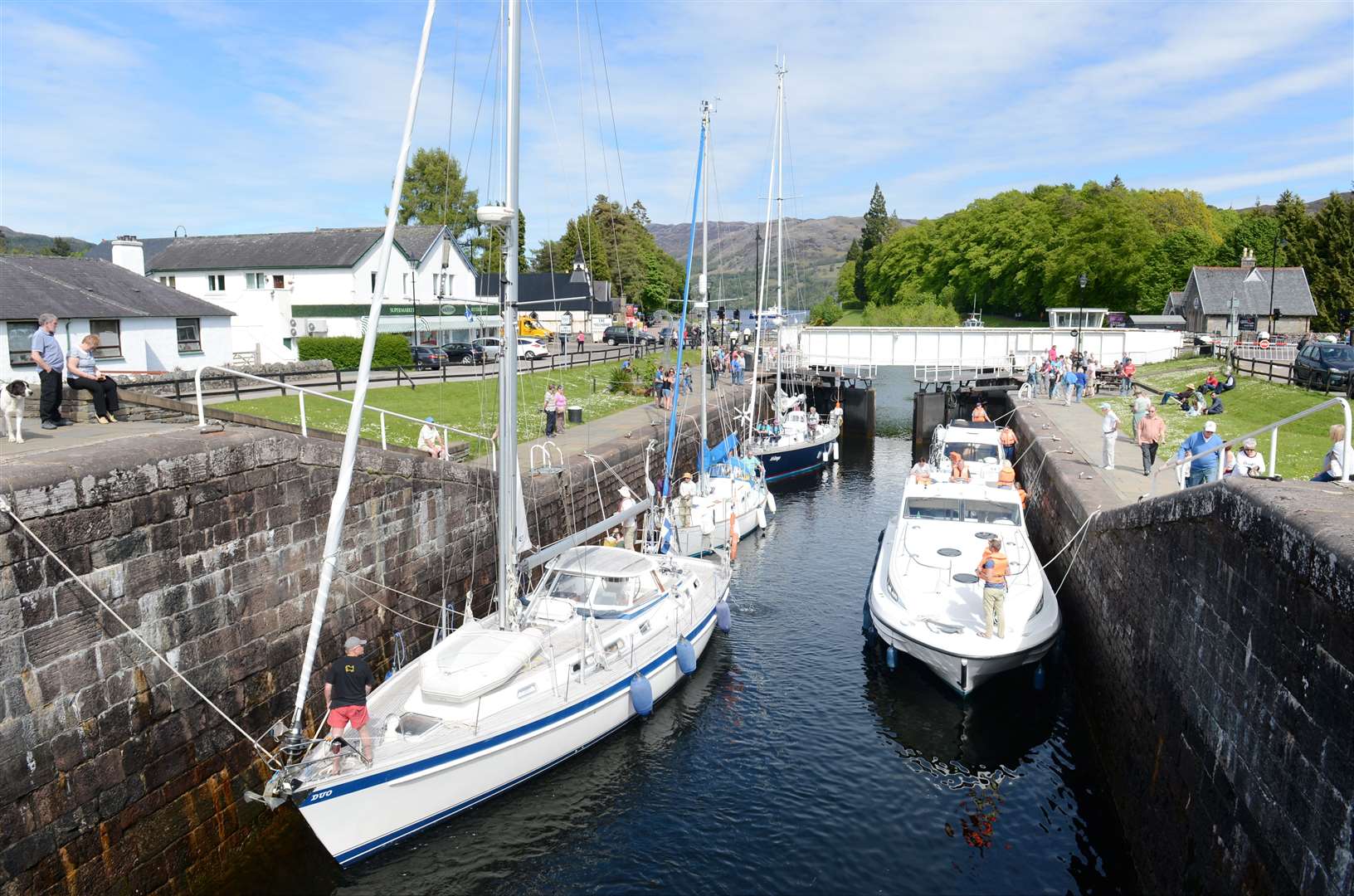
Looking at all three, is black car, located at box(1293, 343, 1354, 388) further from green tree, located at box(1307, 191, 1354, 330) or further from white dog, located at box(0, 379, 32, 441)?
green tree, located at box(1307, 191, 1354, 330)

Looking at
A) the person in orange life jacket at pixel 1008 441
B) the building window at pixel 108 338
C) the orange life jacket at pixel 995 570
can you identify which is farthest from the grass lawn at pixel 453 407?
the person in orange life jacket at pixel 1008 441

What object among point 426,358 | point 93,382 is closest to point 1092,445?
point 93,382

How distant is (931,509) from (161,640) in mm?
14041

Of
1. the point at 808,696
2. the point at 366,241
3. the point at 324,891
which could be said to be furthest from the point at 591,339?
the point at 324,891

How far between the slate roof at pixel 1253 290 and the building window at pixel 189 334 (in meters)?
65.1

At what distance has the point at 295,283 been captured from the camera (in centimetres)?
4641

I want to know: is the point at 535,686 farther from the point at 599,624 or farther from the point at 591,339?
the point at 591,339

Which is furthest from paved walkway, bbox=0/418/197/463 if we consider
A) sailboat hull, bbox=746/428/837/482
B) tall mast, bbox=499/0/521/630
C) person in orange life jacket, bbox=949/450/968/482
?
sailboat hull, bbox=746/428/837/482

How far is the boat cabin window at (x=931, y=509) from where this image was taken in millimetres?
18281

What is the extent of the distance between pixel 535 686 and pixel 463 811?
1.83 meters

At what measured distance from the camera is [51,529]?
338 inches

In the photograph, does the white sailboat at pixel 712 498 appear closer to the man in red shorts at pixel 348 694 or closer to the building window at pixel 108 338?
the man in red shorts at pixel 348 694

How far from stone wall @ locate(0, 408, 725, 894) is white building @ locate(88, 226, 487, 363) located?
108 feet

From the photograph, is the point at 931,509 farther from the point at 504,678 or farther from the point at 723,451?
the point at 723,451
